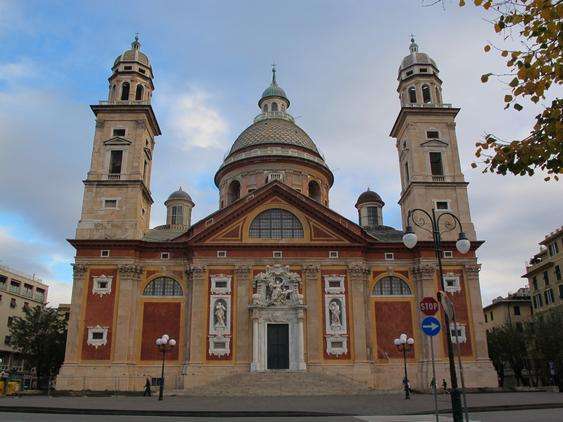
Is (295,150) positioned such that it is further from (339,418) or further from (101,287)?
(339,418)

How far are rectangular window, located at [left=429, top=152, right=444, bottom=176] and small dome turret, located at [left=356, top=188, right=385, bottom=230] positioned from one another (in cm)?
773

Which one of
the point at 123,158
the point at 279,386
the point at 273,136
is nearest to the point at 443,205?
the point at 273,136

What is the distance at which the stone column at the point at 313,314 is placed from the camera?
37188 mm

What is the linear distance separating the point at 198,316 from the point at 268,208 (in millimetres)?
9687

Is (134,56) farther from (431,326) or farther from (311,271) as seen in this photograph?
(431,326)

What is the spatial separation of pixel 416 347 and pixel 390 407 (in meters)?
15.8

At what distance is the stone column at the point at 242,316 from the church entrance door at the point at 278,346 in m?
1.49

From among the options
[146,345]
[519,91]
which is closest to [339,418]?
[519,91]

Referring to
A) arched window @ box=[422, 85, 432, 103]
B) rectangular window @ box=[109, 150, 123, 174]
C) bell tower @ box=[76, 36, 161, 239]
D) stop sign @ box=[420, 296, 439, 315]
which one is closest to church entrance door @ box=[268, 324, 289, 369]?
bell tower @ box=[76, 36, 161, 239]

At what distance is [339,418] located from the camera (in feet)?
59.6

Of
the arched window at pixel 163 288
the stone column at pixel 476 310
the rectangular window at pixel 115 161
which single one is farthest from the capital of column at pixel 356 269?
the rectangular window at pixel 115 161

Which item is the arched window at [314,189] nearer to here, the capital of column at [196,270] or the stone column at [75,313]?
the capital of column at [196,270]

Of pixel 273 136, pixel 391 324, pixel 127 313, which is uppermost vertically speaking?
pixel 273 136

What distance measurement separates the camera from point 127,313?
37.3m
